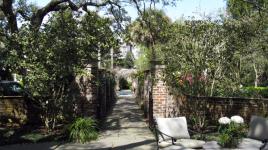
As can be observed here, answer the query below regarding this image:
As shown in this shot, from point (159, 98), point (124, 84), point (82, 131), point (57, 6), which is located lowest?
point (82, 131)

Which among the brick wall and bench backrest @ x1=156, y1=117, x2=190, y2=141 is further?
the brick wall

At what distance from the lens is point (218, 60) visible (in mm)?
12195

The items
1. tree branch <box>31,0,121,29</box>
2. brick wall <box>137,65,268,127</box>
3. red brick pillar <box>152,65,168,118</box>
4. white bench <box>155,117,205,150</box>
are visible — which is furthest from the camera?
tree branch <box>31,0,121,29</box>

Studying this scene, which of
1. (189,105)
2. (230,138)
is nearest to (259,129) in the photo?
(230,138)

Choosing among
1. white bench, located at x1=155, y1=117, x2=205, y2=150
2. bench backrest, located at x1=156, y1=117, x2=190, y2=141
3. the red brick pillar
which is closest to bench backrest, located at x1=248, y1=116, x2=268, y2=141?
white bench, located at x1=155, y1=117, x2=205, y2=150

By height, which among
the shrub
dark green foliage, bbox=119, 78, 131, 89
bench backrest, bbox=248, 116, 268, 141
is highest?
dark green foliage, bbox=119, 78, 131, 89

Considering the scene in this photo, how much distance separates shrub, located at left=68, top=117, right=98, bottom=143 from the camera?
11.6 metres

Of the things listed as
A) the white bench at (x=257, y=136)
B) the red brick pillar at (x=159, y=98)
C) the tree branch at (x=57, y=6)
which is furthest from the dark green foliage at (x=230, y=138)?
the tree branch at (x=57, y=6)

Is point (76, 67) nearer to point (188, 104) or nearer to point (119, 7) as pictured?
point (188, 104)

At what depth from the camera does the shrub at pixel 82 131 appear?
11.6 metres

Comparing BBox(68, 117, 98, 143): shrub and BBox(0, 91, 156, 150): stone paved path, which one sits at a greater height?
BBox(68, 117, 98, 143): shrub

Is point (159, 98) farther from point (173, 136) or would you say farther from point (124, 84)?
point (124, 84)

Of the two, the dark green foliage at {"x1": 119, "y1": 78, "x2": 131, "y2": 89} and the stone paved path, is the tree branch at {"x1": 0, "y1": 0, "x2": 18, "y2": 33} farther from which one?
the dark green foliage at {"x1": 119, "y1": 78, "x2": 131, "y2": 89}

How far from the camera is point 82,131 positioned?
11812 mm
